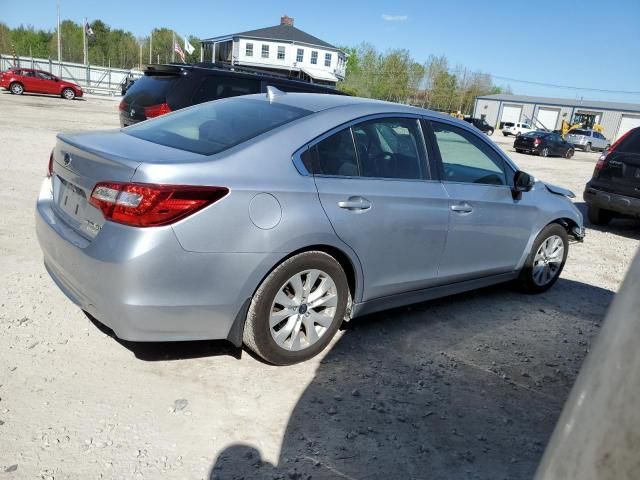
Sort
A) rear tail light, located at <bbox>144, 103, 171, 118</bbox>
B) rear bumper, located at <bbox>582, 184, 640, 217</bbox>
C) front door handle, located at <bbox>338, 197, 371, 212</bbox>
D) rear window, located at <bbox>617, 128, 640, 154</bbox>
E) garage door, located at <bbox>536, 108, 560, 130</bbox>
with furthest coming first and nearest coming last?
garage door, located at <bbox>536, 108, 560, 130</bbox>, rear window, located at <bbox>617, 128, 640, 154</bbox>, rear bumper, located at <bbox>582, 184, 640, 217</bbox>, rear tail light, located at <bbox>144, 103, 171, 118</bbox>, front door handle, located at <bbox>338, 197, 371, 212</bbox>

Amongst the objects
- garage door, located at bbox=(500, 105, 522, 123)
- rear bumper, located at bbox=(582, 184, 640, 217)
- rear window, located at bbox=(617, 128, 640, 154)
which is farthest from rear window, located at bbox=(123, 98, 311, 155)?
garage door, located at bbox=(500, 105, 522, 123)

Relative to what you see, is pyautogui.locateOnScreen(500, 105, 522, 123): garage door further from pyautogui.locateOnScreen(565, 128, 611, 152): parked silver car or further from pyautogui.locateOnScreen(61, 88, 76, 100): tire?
pyautogui.locateOnScreen(61, 88, 76, 100): tire

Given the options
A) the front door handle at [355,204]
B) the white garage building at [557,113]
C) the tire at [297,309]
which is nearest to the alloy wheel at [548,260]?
the front door handle at [355,204]

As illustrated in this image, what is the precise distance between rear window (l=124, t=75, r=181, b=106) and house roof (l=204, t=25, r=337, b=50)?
5625 cm

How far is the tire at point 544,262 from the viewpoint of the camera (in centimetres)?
498

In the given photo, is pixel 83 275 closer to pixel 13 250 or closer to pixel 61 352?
pixel 61 352

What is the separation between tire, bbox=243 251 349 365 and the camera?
122 inches

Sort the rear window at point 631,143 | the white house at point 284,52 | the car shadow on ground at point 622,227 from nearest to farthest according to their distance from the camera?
the rear window at point 631,143, the car shadow on ground at point 622,227, the white house at point 284,52

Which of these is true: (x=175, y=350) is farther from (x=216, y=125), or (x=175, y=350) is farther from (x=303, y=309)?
(x=216, y=125)

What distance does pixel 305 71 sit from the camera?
60125 millimetres

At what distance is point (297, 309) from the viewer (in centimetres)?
328

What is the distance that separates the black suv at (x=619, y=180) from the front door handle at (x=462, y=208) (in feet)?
17.6

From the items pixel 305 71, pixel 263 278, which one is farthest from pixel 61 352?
pixel 305 71

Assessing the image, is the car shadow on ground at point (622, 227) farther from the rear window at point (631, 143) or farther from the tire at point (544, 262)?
the tire at point (544, 262)
